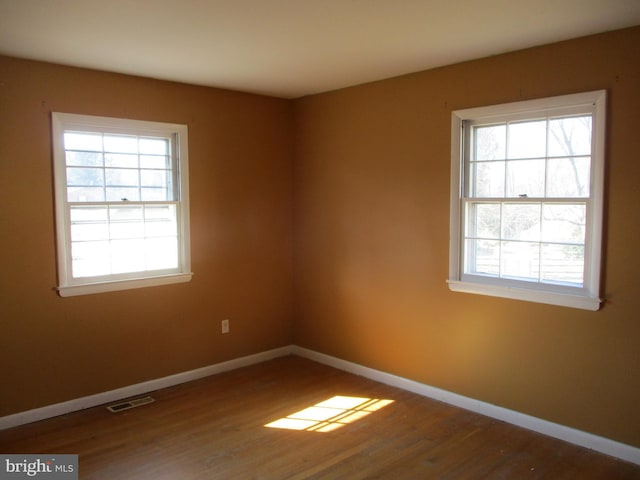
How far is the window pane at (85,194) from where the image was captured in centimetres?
368

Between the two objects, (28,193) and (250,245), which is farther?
(250,245)

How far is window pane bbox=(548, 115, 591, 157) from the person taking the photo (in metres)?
3.11

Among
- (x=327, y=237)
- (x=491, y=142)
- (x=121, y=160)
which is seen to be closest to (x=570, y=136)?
(x=491, y=142)

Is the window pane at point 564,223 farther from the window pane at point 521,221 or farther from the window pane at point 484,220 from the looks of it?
the window pane at point 484,220

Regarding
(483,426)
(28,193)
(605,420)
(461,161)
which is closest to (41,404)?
(28,193)

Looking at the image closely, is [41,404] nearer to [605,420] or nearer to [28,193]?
[28,193]

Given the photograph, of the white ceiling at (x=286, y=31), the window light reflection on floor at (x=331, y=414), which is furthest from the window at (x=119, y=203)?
the window light reflection on floor at (x=331, y=414)

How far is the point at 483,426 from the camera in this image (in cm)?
344

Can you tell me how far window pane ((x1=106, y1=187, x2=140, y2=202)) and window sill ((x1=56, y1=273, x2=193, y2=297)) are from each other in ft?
2.08

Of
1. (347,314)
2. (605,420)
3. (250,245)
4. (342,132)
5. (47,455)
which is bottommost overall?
(47,455)

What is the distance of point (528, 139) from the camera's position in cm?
336

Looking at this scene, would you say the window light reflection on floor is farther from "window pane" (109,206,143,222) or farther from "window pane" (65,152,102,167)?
"window pane" (65,152,102,167)

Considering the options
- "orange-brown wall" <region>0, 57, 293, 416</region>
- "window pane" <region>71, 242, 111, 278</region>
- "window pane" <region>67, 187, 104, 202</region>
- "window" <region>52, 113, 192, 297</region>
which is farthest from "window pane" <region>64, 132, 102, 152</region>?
"window pane" <region>71, 242, 111, 278</region>

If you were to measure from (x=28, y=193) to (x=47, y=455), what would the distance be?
1712 mm
